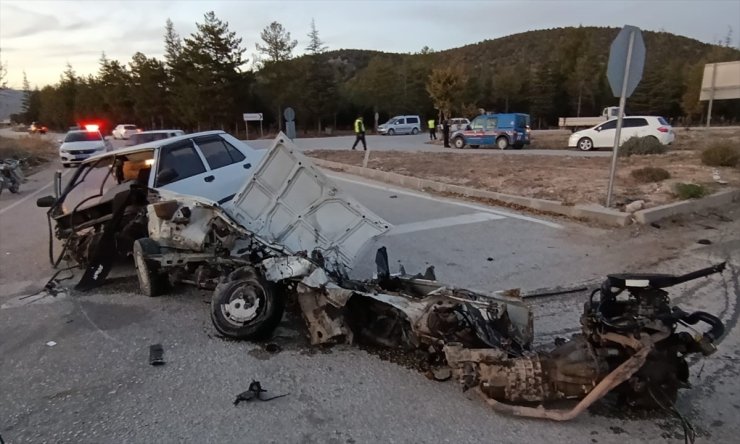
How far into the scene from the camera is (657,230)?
305 inches

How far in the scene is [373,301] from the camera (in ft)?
13.0

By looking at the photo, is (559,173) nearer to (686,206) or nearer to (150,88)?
(686,206)

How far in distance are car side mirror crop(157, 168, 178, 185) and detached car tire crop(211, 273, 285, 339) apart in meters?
2.08

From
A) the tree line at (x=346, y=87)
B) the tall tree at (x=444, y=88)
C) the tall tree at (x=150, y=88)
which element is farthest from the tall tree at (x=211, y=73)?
the tall tree at (x=444, y=88)

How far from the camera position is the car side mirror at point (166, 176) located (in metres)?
5.82

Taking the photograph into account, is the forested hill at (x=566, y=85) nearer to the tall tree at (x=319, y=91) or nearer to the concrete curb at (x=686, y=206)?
the tall tree at (x=319, y=91)

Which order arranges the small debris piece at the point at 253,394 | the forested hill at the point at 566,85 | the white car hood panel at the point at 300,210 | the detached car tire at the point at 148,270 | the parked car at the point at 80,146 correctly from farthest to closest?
the forested hill at the point at 566,85 → the parked car at the point at 80,146 → the detached car tire at the point at 148,270 → the white car hood panel at the point at 300,210 → the small debris piece at the point at 253,394

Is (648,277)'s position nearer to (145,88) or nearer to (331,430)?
(331,430)

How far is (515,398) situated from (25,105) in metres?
98.8

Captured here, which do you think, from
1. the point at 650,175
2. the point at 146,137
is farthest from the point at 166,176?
the point at 146,137

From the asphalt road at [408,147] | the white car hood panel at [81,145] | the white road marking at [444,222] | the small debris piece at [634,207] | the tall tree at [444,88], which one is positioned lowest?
the white road marking at [444,222]

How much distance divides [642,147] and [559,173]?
6911 millimetres

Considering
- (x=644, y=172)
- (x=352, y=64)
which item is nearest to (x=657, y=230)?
(x=644, y=172)

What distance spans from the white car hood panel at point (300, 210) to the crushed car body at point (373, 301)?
0.4 inches
